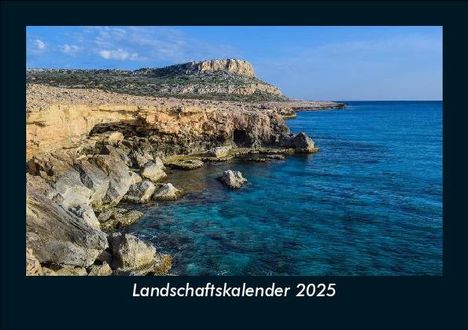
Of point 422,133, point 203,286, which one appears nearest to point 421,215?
point 203,286

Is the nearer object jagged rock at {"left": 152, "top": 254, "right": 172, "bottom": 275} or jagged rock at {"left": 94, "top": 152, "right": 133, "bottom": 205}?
jagged rock at {"left": 152, "top": 254, "right": 172, "bottom": 275}

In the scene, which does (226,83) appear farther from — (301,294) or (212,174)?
(301,294)

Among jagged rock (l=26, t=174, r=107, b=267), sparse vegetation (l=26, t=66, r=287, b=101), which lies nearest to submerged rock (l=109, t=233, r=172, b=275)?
jagged rock (l=26, t=174, r=107, b=267)

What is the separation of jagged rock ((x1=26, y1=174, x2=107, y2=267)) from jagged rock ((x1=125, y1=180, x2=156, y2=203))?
954 cm

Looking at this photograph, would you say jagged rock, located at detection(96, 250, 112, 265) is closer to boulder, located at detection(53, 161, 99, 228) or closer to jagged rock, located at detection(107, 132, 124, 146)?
boulder, located at detection(53, 161, 99, 228)

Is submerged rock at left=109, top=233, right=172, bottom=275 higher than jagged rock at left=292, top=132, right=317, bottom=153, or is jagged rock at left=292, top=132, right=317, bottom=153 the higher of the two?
jagged rock at left=292, top=132, right=317, bottom=153

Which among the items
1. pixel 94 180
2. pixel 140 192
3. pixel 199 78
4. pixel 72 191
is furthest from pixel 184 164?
pixel 199 78

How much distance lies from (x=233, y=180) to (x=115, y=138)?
12043 mm

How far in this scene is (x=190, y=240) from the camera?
2452cm

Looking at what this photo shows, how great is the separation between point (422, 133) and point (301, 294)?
78568 mm

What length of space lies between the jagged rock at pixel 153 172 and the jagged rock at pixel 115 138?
14.7 feet

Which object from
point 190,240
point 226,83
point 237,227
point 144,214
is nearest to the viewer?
point 190,240

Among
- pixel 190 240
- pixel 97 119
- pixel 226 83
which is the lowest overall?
pixel 190 240

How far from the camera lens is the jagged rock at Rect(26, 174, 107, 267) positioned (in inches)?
751
